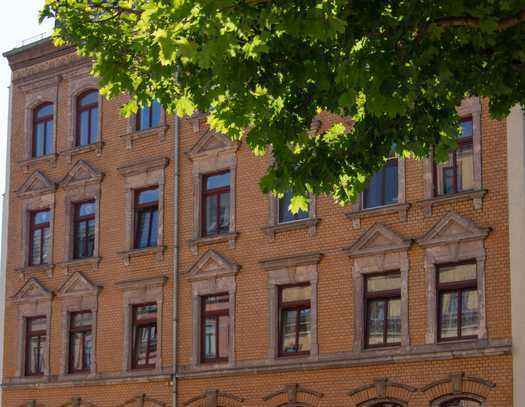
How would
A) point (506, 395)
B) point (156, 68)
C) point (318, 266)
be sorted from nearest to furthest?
point (156, 68), point (506, 395), point (318, 266)

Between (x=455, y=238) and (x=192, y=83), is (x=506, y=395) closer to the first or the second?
(x=455, y=238)

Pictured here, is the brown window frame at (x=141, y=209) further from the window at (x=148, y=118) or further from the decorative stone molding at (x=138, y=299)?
the window at (x=148, y=118)

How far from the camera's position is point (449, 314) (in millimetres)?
29547

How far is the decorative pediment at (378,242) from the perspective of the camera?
30.5 m

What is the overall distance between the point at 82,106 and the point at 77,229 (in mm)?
3498

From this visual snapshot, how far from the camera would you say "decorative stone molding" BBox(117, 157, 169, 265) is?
3609 centimetres

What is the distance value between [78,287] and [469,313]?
12.9 meters

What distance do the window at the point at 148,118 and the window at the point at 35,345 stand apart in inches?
244

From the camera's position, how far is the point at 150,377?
1396 inches

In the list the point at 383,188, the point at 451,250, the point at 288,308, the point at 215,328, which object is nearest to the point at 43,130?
the point at 215,328

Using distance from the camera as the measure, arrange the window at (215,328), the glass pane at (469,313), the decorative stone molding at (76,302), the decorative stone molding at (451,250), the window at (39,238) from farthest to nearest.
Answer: the window at (39,238) < the decorative stone molding at (76,302) < the window at (215,328) < the glass pane at (469,313) < the decorative stone molding at (451,250)

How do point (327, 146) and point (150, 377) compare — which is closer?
point (327, 146)

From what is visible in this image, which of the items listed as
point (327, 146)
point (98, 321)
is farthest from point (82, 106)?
point (327, 146)

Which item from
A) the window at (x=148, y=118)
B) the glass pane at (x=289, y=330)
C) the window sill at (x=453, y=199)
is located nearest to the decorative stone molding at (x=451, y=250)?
the window sill at (x=453, y=199)
